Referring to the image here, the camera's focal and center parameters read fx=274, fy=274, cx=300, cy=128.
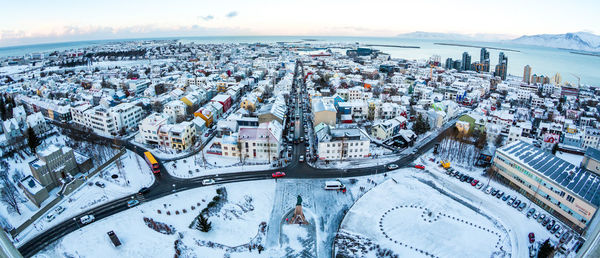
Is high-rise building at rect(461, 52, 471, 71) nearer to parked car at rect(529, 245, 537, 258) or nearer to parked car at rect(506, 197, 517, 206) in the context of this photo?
parked car at rect(506, 197, 517, 206)

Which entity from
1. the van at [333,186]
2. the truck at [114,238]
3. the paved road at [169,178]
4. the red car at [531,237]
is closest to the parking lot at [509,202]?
the red car at [531,237]

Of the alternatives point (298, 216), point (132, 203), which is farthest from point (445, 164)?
point (132, 203)

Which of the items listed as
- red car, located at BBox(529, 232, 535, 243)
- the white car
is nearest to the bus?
the white car

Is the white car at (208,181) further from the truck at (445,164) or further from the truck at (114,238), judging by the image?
the truck at (445,164)

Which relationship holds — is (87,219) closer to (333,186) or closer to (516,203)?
(333,186)

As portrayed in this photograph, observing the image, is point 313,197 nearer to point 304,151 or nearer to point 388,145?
point 304,151

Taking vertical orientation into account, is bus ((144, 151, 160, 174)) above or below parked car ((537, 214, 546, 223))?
above
